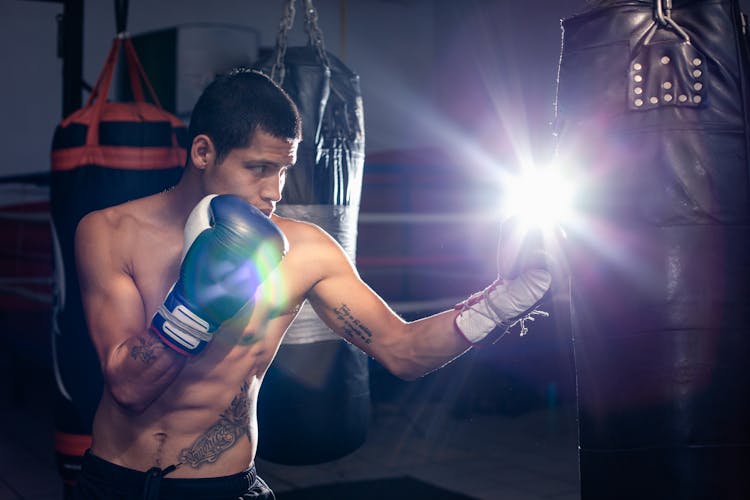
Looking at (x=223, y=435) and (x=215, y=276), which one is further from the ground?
(x=215, y=276)

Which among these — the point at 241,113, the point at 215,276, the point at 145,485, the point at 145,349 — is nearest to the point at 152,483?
the point at 145,485

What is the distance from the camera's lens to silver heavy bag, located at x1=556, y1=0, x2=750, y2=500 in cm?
160

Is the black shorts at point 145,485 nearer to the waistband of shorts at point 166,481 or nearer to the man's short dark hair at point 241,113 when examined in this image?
the waistband of shorts at point 166,481

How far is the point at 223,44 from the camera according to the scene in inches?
296

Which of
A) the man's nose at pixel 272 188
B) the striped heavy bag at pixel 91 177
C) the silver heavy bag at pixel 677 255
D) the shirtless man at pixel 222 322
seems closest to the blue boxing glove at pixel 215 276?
the shirtless man at pixel 222 322

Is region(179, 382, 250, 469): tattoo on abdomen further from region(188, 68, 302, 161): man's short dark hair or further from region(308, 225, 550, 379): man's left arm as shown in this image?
region(188, 68, 302, 161): man's short dark hair

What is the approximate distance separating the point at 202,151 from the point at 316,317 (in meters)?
0.71

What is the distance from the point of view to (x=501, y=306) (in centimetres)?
167

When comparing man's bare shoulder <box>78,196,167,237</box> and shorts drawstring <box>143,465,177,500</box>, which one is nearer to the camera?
shorts drawstring <box>143,465,177,500</box>

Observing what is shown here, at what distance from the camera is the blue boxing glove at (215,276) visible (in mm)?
1497

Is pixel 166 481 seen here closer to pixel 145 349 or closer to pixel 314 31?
pixel 145 349

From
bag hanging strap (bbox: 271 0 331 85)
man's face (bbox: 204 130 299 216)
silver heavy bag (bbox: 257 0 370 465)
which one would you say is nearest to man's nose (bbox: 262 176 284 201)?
man's face (bbox: 204 130 299 216)

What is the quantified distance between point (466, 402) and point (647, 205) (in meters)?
3.34

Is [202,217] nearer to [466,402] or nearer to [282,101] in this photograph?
[282,101]
